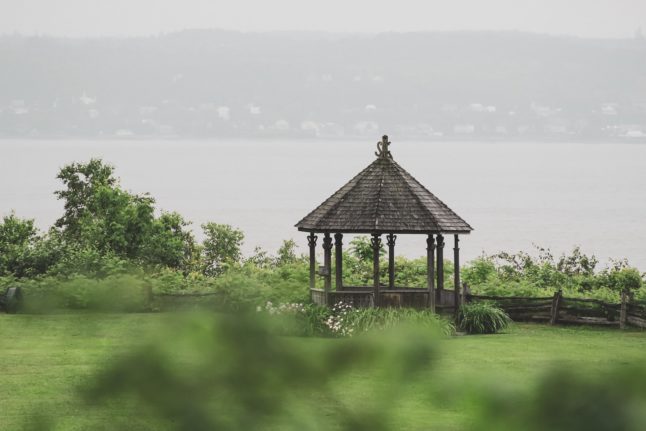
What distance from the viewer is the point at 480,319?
22719 mm

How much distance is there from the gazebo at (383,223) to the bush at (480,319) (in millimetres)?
347

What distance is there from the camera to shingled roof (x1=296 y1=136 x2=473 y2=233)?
71.8 feet

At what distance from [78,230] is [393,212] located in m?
14.9

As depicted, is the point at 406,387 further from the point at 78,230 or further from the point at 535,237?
the point at 535,237

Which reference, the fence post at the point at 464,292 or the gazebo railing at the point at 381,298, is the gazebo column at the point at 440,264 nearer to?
the fence post at the point at 464,292

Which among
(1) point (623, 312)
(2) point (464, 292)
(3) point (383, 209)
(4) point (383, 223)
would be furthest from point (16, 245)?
(1) point (623, 312)

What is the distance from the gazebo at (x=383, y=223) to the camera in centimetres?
2172

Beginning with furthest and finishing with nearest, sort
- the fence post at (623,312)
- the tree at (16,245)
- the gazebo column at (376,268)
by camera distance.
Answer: the tree at (16,245) → the fence post at (623,312) → the gazebo column at (376,268)

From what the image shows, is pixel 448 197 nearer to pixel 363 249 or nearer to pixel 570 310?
pixel 363 249

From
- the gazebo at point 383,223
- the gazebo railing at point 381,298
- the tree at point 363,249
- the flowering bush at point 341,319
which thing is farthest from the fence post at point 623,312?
the tree at point 363,249

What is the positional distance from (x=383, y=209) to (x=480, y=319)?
286 cm

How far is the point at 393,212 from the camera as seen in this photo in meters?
22.2

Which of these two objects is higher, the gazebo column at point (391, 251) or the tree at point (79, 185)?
the tree at point (79, 185)

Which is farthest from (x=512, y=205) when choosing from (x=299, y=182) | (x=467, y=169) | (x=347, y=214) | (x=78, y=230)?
(x=347, y=214)
